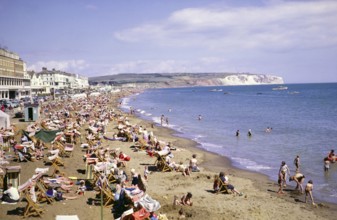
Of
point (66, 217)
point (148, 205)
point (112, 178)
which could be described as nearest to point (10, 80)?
point (112, 178)

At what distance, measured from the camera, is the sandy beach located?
10.9m

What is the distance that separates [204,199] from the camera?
1304 cm

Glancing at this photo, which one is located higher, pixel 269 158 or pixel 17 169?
pixel 17 169

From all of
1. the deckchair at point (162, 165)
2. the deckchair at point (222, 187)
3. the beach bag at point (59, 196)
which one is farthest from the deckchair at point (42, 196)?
the deckchair at point (162, 165)

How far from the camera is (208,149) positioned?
2512 centimetres

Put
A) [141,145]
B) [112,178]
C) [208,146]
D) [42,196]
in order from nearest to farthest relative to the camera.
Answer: [42,196]
[112,178]
[141,145]
[208,146]

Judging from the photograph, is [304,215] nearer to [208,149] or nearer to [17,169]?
[17,169]

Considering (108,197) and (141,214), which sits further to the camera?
(108,197)

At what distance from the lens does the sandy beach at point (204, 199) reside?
10.9 metres

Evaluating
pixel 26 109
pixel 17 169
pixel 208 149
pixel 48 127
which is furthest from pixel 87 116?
pixel 17 169

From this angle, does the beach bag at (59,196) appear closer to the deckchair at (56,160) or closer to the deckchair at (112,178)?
the deckchair at (112,178)

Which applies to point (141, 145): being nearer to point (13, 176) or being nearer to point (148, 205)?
point (13, 176)

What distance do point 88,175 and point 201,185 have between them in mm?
4863

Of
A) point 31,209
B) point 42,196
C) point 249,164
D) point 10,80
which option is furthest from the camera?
point 10,80
